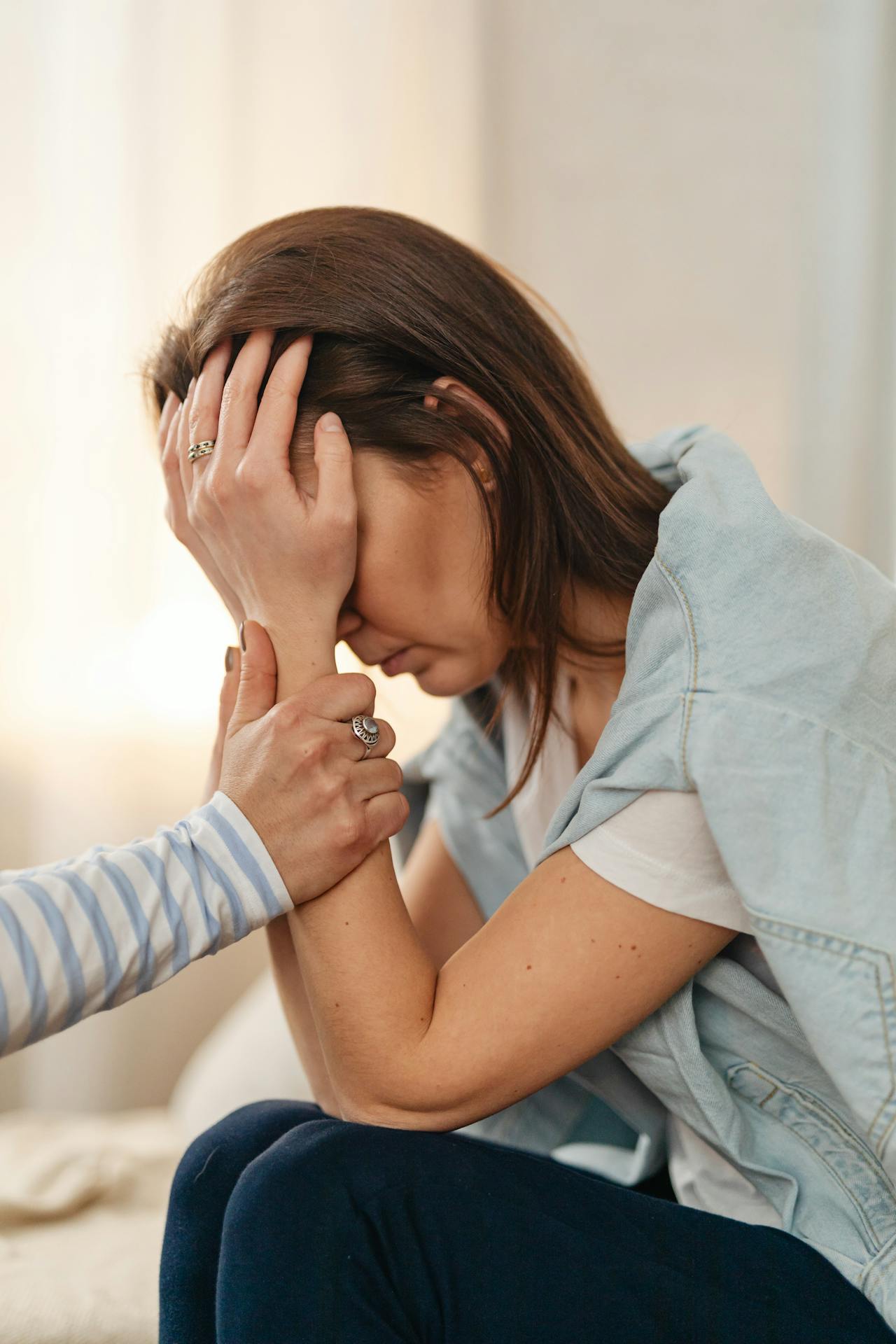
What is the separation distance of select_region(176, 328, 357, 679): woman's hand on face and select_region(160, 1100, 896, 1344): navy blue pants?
352mm

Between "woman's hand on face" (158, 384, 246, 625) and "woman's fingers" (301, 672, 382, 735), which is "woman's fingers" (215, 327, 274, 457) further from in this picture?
"woman's fingers" (301, 672, 382, 735)

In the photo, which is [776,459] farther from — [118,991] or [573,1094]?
[118,991]

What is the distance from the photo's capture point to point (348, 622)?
92 cm

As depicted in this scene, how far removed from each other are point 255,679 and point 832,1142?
1.66 ft

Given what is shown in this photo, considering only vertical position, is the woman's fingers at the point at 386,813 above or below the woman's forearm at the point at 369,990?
above

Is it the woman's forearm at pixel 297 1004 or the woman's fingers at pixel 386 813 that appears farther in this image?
the woman's forearm at pixel 297 1004

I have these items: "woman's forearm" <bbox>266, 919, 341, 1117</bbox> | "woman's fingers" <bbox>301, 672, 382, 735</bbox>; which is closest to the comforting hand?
"woman's fingers" <bbox>301, 672, 382, 735</bbox>

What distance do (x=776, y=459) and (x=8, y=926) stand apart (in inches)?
51.7

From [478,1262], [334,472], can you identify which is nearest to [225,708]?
[334,472]

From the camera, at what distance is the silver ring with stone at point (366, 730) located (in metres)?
0.81

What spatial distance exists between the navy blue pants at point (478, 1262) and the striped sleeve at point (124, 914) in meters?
0.14

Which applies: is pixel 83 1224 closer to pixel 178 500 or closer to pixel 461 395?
pixel 178 500

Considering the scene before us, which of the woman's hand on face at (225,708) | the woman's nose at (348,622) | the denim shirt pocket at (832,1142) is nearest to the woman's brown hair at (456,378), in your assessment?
the woman's nose at (348,622)

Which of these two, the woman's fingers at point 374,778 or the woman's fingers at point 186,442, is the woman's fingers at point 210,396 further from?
the woman's fingers at point 374,778
